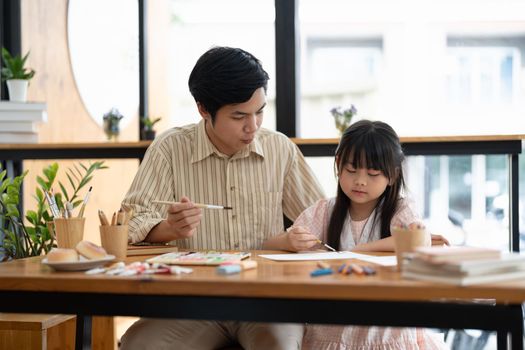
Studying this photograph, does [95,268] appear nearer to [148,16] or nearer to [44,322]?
[44,322]

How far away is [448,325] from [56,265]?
833 millimetres

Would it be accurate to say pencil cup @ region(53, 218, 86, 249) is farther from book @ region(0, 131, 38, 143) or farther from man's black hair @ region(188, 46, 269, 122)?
book @ region(0, 131, 38, 143)

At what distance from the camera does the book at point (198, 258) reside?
1.69 metres

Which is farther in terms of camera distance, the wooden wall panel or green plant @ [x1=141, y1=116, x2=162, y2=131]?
the wooden wall panel

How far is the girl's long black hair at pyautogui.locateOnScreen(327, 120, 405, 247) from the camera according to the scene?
2107 millimetres

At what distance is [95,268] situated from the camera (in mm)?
1632

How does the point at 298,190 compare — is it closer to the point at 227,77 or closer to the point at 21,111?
the point at 227,77

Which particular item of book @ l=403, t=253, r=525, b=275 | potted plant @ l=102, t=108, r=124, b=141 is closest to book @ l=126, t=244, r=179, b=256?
book @ l=403, t=253, r=525, b=275

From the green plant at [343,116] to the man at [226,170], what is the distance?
2.82ft

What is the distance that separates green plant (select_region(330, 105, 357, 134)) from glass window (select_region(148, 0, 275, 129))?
1.32 feet

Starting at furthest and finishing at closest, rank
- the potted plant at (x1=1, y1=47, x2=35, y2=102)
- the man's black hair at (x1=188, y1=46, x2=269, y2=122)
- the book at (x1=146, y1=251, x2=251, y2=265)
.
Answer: the potted plant at (x1=1, y1=47, x2=35, y2=102) < the man's black hair at (x1=188, y1=46, x2=269, y2=122) < the book at (x1=146, y1=251, x2=251, y2=265)

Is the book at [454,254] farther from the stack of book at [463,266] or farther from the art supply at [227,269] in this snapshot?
the art supply at [227,269]

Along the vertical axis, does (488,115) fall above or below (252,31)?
below

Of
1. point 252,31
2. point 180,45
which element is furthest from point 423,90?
point 180,45
